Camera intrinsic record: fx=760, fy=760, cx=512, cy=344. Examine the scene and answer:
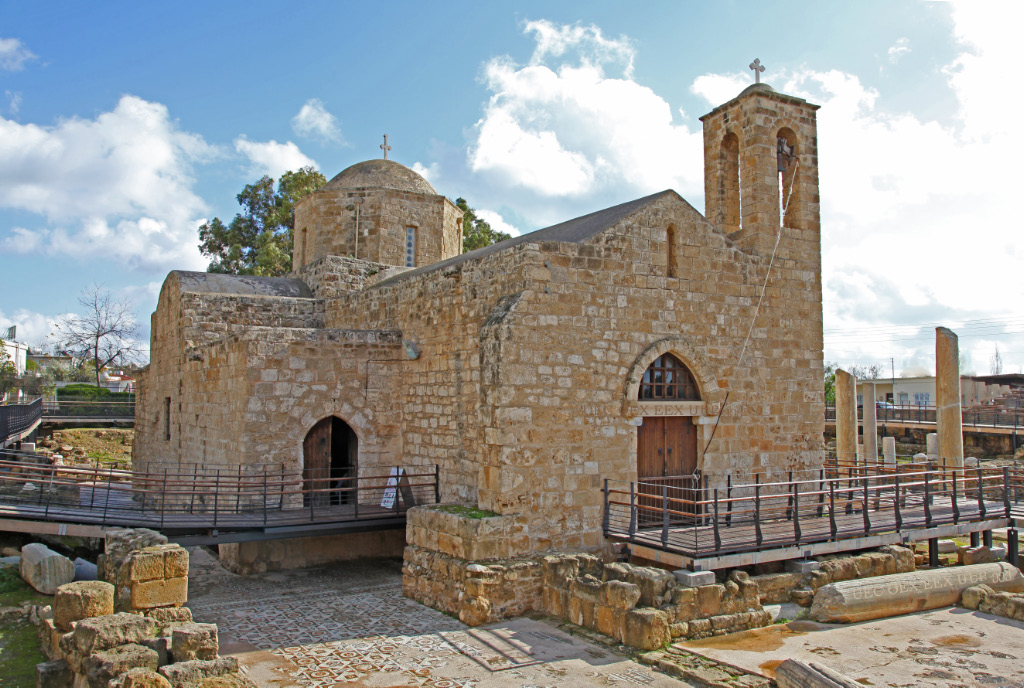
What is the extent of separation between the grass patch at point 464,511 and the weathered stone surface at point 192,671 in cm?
363

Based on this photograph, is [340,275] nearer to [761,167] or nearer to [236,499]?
[236,499]

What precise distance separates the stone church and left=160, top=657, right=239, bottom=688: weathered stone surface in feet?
12.2

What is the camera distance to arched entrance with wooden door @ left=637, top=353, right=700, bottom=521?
35.3 ft

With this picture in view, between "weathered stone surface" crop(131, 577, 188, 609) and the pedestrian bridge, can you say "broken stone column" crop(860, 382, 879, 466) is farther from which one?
"weathered stone surface" crop(131, 577, 188, 609)

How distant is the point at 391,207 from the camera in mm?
18375

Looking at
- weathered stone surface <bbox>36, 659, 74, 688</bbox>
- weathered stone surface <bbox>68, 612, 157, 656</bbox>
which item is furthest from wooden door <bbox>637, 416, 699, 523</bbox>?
weathered stone surface <bbox>36, 659, 74, 688</bbox>

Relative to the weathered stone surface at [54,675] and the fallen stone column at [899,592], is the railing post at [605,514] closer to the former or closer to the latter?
the fallen stone column at [899,592]

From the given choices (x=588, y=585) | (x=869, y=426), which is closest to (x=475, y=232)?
(x=869, y=426)

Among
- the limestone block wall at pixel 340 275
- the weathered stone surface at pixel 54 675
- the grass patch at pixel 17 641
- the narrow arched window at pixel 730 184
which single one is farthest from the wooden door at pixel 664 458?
the limestone block wall at pixel 340 275

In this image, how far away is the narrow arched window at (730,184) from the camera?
12891mm

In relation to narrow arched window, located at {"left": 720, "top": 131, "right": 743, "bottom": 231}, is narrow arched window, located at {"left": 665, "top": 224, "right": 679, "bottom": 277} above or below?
below

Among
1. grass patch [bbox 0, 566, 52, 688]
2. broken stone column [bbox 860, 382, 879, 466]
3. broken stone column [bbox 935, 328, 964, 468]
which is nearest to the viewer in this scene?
grass patch [bbox 0, 566, 52, 688]

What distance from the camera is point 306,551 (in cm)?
1183

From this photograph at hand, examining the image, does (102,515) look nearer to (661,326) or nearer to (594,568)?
(594,568)
